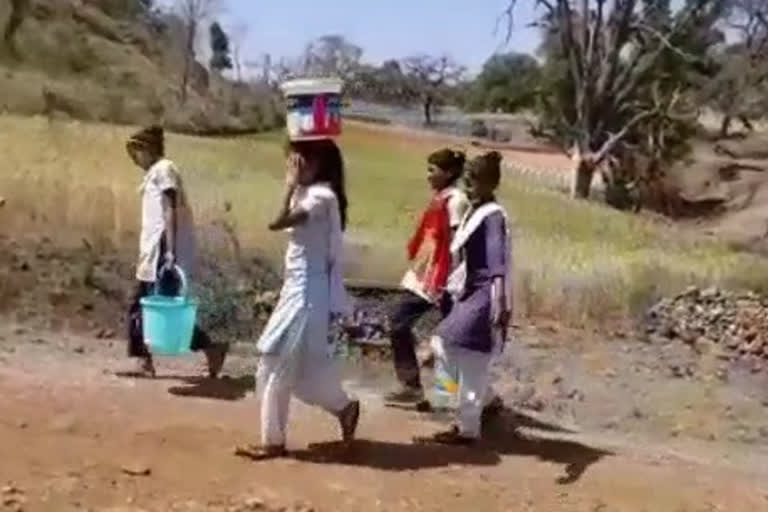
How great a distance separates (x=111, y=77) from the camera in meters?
44.1

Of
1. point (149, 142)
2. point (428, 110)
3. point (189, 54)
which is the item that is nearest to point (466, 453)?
point (149, 142)

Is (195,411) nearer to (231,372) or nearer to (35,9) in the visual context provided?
(231,372)

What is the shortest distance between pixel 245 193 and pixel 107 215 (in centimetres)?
632

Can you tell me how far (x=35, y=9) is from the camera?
1877 inches

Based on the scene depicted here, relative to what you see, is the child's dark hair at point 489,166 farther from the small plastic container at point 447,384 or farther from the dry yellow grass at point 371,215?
the dry yellow grass at point 371,215

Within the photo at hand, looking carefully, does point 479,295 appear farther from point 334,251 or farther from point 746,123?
point 746,123

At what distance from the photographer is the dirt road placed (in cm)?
673

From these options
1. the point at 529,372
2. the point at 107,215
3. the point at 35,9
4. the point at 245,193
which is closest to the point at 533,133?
the point at 35,9

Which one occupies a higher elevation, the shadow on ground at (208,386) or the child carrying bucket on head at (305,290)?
the child carrying bucket on head at (305,290)

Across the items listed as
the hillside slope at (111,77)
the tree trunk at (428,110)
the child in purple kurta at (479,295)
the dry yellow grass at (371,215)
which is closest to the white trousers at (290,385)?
the child in purple kurta at (479,295)

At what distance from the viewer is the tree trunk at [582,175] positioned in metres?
38.2

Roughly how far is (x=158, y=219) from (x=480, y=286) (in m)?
2.09

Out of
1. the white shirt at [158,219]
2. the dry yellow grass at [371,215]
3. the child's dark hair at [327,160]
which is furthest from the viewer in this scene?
the dry yellow grass at [371,215]

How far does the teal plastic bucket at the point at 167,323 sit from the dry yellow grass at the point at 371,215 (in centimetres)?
498
